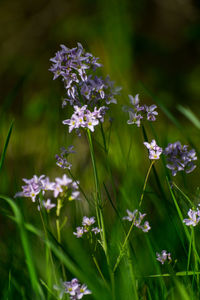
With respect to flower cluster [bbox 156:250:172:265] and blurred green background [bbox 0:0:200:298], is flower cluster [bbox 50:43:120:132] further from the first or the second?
blurred green background [bbox 0:0:200:298]

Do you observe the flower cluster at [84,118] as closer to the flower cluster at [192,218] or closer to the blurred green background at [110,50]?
the flower cluster at [192,218]

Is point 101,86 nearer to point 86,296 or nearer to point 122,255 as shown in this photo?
point 122,255

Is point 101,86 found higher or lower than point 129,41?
lower

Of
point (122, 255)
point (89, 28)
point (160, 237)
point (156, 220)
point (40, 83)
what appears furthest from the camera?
point (40, 83)

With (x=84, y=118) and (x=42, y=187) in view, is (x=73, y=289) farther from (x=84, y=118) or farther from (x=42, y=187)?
(x=84, y=118)

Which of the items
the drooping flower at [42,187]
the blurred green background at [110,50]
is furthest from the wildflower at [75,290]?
the blurred green background at [110,50]

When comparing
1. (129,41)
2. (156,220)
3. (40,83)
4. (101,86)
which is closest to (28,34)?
(40,83)

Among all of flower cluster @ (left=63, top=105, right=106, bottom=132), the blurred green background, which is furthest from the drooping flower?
the blurred green background
